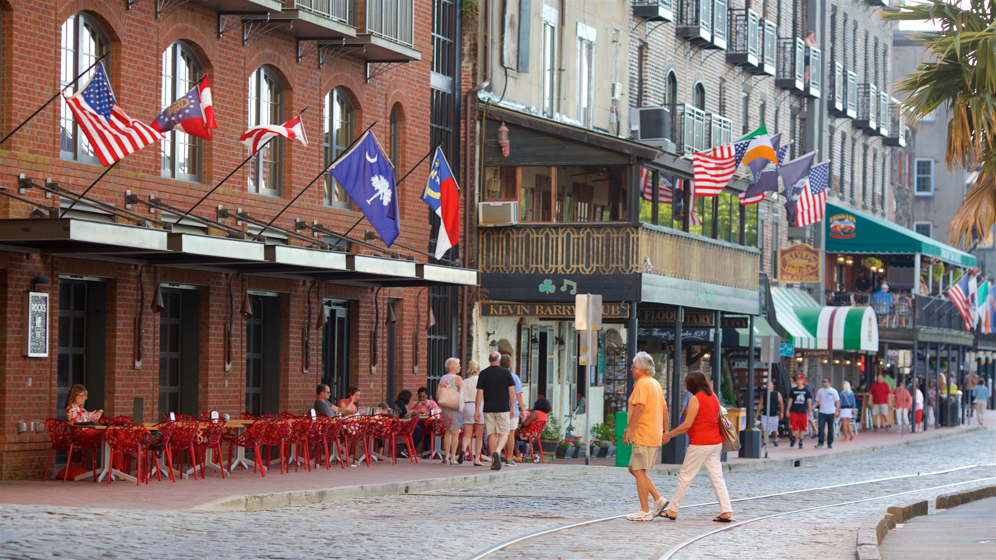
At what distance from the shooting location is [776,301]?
134ft

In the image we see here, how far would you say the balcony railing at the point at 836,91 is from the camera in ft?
156

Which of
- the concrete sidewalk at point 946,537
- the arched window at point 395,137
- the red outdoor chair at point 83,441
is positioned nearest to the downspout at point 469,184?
the arched window at point 395,137

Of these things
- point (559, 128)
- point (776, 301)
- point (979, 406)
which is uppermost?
point (559, 128)

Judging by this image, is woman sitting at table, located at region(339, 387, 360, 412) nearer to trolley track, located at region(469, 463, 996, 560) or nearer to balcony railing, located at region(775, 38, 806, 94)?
trolley track, located at region(469, 463, 996, 560)

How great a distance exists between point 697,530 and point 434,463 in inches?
339

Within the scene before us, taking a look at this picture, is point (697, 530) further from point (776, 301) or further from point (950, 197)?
point (950, 197)

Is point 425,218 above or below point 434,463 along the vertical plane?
above

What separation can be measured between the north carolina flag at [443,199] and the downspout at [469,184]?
3.85 m

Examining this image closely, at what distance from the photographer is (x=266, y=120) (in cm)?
2200

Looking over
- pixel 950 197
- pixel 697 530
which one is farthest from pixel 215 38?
pixel 950 197

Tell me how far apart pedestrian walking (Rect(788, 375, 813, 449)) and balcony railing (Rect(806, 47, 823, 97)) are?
1282cm

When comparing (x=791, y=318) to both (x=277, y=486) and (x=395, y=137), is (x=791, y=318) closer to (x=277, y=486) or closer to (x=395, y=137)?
(x=395, y=137)

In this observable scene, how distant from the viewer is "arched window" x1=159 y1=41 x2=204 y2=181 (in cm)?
1966

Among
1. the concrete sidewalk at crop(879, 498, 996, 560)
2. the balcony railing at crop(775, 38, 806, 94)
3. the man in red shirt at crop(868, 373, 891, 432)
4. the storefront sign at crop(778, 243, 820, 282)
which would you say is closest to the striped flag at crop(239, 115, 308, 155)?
the concrete sidewalk at crop(879, 498, 996, 560)
